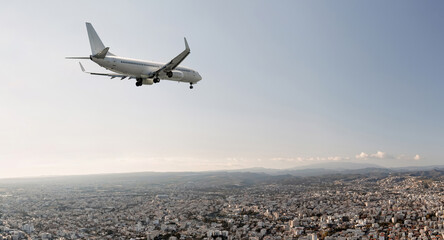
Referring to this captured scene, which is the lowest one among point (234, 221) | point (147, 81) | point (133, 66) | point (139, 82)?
point (234, 221)

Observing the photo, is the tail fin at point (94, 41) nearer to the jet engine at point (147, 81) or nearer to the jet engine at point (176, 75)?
the jet engine at point (147, 81)

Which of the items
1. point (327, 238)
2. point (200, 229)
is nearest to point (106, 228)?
point (200, 229)

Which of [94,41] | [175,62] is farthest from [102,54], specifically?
[175,62]

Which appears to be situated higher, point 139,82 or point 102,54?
point 102,54

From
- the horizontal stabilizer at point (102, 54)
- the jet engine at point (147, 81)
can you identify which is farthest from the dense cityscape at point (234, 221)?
the horizontal stabilizer at point (102, 54)

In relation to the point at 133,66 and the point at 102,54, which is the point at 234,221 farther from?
the point at 102,54

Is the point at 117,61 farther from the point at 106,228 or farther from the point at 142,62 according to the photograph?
Answer: the point at 106,228

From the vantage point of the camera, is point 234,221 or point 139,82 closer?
point 139,82
